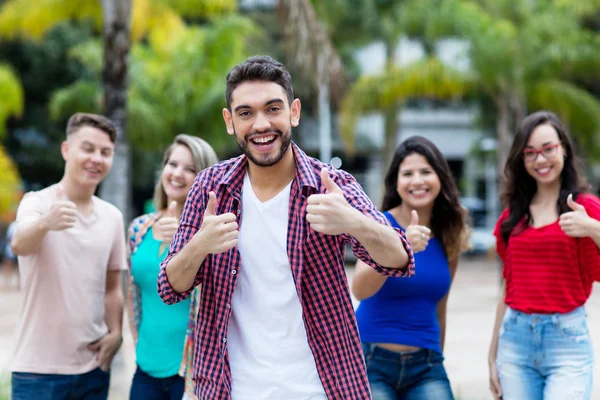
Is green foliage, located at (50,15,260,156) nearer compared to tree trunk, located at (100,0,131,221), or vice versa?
tree trunk, located at (100,0,131,221)

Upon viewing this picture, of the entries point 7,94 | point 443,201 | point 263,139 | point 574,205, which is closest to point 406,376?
point 443,201

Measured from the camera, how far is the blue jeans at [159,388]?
360cm

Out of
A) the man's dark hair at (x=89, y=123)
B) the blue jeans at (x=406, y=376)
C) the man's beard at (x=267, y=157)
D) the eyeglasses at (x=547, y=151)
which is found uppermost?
the man's dark hair at (x=89, y=123)

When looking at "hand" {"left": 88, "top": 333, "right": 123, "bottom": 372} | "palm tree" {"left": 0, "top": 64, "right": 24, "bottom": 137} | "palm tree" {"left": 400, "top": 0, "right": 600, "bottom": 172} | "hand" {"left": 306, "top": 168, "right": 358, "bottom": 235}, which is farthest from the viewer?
"palm tree" {"left": 0, "top": 64, "right": 24, "bottom": 137}

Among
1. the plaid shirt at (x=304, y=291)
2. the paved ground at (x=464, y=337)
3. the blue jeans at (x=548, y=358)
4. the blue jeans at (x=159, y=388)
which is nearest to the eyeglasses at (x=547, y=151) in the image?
the blue jeans at (x=548, y=358)

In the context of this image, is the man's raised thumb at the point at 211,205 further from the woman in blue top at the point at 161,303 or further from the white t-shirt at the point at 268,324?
the woman in blue top at the point at 161,303

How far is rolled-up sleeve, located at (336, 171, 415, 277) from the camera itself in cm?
233

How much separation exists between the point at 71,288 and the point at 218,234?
1.60m

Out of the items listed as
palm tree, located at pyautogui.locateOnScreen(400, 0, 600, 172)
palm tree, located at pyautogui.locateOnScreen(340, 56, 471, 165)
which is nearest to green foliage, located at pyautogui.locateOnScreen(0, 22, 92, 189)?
palm tree, located at pyautogui.locateOnScreen(340, 56, 471, 165)

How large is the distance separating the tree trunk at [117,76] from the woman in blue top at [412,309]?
4.40m

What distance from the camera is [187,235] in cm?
245

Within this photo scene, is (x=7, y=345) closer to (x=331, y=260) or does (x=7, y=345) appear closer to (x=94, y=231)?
(x=94, y=231)

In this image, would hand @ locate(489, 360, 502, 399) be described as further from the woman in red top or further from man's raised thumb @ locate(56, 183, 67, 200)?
man's raised thumb @ locate(56, 183, 67, 200)

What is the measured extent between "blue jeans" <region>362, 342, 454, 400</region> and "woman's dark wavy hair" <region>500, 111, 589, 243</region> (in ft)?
2.60
